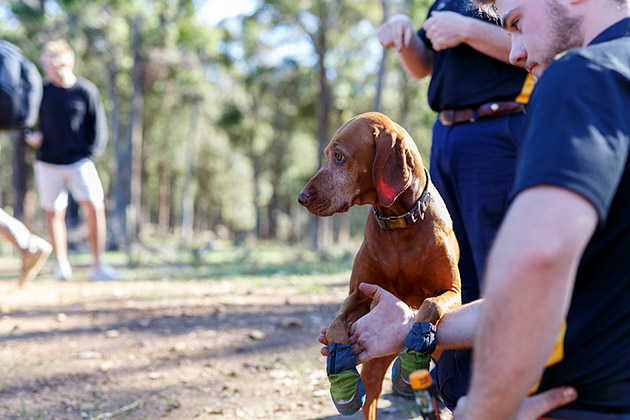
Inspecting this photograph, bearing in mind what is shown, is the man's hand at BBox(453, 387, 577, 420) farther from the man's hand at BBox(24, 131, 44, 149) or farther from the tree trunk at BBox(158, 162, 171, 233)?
the tree trunk at BBox(158, 162, 171, 233)

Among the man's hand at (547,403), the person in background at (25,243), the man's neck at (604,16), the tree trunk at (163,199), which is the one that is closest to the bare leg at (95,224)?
the person in background at (25,243)

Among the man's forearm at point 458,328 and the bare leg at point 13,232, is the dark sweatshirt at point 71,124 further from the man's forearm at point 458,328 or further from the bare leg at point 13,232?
the man's forearm at point 458,328

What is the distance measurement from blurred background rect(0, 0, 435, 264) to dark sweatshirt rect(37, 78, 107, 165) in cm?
378

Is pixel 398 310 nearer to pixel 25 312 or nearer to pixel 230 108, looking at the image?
pixel 25 312

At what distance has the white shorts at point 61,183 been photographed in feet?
23.2

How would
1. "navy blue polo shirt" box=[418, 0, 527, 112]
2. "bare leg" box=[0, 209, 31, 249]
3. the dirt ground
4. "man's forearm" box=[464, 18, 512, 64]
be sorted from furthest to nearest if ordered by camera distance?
"bare leg" box=[0, 209, 31, 249], the dirt ground, "navy blue polo shirt" box=[418, 0, 527, 112], "man's forearm" box=[464, 18, 512, 64]

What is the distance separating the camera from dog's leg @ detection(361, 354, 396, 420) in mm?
2504

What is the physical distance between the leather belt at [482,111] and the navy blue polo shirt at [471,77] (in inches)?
1.1

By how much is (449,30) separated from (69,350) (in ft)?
12.5

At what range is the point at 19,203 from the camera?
16438 mm

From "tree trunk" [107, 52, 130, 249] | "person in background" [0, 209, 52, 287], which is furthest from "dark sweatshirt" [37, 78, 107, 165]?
"tree trunk" [107, 52, 130, 249]

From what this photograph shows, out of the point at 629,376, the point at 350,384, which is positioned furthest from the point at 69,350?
the point at 629,376

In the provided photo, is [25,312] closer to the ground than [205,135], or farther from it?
farther from it

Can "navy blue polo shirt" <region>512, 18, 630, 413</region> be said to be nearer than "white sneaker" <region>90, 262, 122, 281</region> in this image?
Yes
